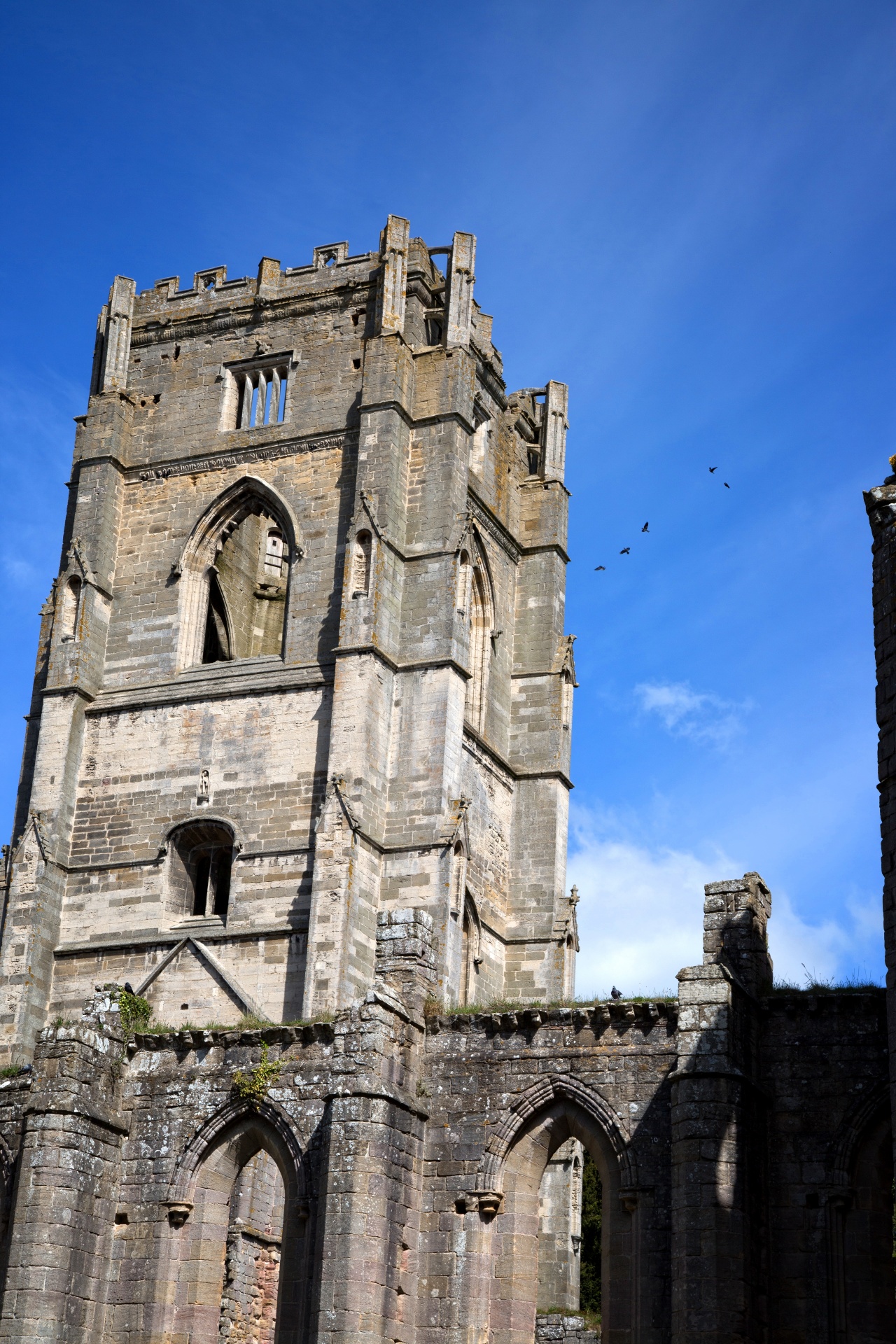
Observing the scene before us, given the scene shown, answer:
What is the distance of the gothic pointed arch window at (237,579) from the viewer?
121ft

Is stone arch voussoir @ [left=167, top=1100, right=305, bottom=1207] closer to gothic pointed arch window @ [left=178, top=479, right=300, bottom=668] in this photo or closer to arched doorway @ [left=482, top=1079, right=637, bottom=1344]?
arched doorway @ [left=482, top=1079, right=637, bottom=1344]

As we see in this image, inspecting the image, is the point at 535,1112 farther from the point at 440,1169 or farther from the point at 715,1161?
the point at 715,1161

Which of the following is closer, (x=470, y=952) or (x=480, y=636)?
(x=470, y=952)

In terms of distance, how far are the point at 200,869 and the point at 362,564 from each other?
576 centimetres

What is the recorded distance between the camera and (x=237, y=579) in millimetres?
39219

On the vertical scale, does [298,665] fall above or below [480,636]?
below

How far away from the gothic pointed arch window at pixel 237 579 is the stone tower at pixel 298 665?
0.07 meters

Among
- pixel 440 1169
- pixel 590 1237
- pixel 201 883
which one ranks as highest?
pixel 201 883

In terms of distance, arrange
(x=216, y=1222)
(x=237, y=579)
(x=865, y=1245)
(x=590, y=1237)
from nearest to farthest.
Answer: (x=865, y=1245)
(x=216, y=1222)
(x=237, y=579)
(x=590, y=1237)

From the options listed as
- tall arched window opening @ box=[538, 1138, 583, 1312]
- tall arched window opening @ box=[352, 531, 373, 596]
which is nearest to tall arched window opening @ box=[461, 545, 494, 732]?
tall arched window opening @ box=[352, 531, 373, 596]

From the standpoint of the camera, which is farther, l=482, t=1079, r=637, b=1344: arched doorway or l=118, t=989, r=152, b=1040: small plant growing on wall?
l=118, t=989, r=152, b=1040: small plant growing on wall

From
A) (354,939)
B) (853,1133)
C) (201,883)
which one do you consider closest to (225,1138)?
(853,1133)

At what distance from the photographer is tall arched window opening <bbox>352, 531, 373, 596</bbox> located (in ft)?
114

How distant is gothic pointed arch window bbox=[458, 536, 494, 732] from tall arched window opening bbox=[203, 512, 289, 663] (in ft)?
11.2
